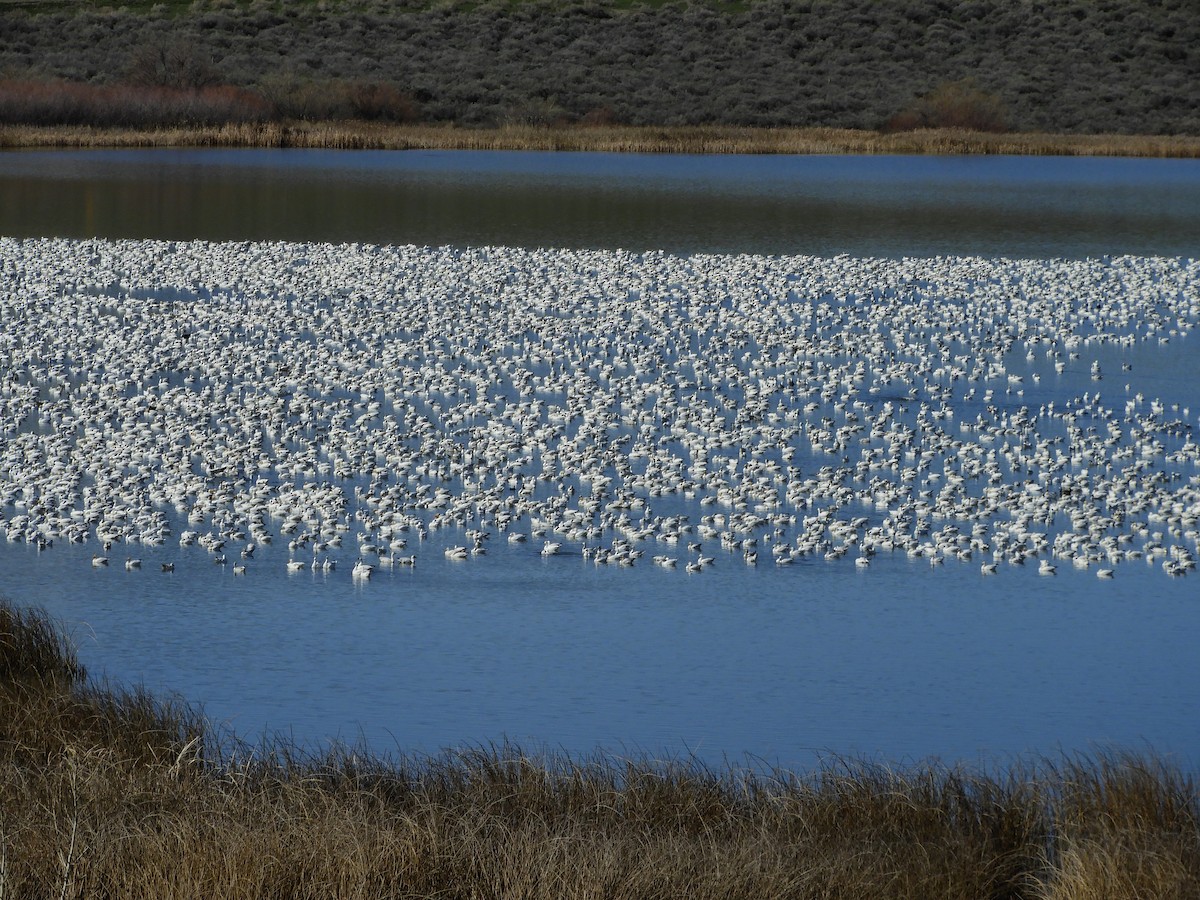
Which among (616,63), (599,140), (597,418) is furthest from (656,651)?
(616,63)

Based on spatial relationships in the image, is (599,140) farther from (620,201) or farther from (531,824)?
(531,824)

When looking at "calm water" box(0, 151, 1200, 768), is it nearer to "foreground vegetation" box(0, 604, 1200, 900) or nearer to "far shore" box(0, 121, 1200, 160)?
"foreground vegetation" box(0, 604, 1200, 900)

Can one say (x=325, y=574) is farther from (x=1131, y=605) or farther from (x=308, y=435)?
(x=1131, y=605)

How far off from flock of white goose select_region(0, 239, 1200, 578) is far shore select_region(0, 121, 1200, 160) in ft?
105

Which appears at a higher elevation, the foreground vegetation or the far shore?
the foreground vegetation

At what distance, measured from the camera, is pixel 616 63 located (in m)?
78.6

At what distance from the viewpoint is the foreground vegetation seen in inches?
255

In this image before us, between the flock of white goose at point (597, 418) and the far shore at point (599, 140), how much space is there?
31906 mm

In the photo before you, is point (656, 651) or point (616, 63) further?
point (616, 63)

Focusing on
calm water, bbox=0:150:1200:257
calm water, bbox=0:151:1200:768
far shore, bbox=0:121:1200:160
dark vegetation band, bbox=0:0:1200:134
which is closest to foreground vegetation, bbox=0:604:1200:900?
calm water, bbox=0:151:1200:768

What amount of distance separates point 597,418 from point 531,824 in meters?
9.66

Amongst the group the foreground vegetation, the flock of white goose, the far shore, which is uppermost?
the foreground vegetation

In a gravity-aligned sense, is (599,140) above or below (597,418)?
below

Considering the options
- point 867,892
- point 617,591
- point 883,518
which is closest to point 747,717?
point 617,591
